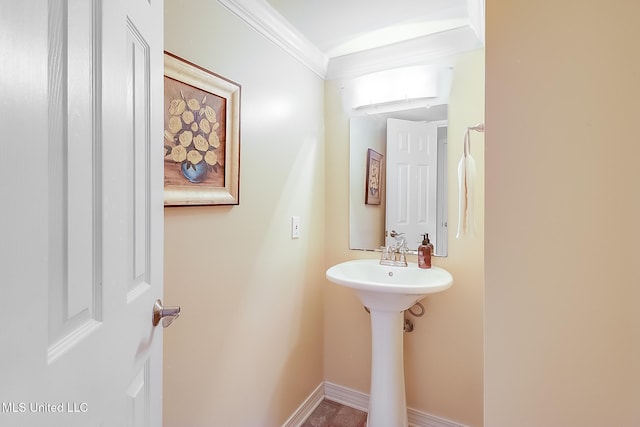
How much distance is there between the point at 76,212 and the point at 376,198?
5.48 ft

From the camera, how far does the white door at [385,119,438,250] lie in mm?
1800

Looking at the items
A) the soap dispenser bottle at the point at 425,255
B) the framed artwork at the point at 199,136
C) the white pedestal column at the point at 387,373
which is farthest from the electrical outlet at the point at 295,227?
the soap dispenser bottle at the point at 425,255

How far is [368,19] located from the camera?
1544 millimetres

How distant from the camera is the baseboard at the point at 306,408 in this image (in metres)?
1.77

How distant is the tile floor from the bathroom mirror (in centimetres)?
103

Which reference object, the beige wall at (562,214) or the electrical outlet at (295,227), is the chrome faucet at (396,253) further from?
the beige wall at (562,214)

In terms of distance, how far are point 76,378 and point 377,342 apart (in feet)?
4.72

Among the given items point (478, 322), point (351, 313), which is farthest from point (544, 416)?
point (351, 313)

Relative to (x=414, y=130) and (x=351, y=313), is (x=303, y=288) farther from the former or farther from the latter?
(x=414, y=130)

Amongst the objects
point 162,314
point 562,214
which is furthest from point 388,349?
point 162,314

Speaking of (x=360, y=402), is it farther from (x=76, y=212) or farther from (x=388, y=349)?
(x=76, y=212)

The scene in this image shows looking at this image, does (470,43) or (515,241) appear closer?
(515,241)

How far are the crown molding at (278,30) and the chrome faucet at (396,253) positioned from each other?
117cm

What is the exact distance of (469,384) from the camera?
1697 millimetres
